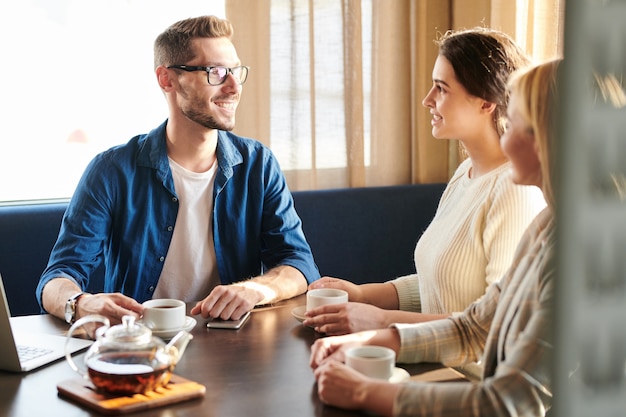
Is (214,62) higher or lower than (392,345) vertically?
higher

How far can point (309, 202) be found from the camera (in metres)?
3.03

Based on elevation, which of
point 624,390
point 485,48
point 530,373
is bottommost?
point 530,373

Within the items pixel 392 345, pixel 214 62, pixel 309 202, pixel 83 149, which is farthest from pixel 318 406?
pixel 83 149

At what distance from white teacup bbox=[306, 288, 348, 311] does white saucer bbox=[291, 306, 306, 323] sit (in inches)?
1.9

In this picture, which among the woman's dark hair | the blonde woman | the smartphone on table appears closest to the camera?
the blonde woman

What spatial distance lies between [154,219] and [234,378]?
3.42ft

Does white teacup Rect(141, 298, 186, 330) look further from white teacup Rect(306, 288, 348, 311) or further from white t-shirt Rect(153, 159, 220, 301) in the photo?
white t-shirt Rect(153, 159, 220, 301)

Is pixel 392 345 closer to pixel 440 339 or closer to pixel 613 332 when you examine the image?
pixel 440 339

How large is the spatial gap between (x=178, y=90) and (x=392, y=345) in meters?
1.39

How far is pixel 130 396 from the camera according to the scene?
1.20m

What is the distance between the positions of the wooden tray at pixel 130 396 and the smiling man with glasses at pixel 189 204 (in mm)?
835

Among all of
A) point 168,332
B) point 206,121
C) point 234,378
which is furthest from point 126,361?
point 206,121

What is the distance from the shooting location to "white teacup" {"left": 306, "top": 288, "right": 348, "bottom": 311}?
1.64 m

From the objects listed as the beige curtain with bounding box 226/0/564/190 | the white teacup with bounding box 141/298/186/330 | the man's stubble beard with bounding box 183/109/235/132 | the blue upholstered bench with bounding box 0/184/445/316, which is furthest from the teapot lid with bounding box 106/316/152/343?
the beige curtain with bounding box 226/0/564/190
